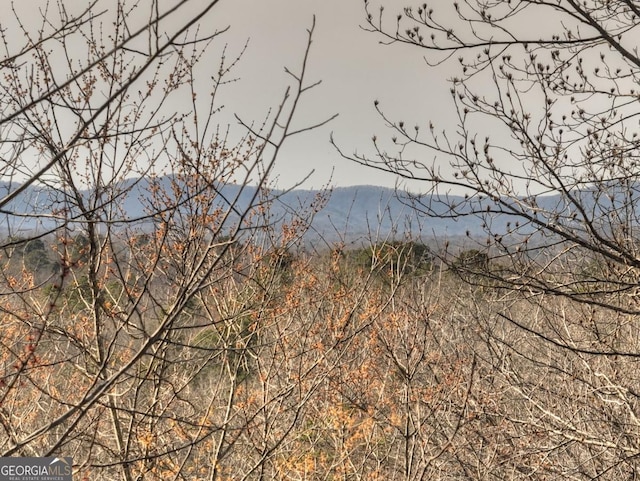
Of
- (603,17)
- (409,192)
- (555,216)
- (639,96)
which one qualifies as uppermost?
(603,17)

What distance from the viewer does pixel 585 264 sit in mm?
4133

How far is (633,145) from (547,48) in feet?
2.79

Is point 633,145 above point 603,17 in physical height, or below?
below

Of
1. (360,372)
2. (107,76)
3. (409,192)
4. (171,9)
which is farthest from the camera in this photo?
(360,372)

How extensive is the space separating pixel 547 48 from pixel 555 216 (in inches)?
47.3

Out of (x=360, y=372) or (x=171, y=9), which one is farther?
(x=360, y=372)

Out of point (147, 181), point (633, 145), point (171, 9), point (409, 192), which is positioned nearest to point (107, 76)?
point (147, 181)

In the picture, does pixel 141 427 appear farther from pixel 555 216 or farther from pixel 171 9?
pixel 171 9

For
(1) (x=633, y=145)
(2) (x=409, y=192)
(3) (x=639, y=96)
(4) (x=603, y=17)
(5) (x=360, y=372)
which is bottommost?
(5) (x=360, y=372)

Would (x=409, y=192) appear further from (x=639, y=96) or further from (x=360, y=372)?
(x=360, y=372)

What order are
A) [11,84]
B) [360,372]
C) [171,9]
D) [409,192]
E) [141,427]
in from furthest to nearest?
[360,372], [141,427], [409,192], [11,84], [171,9]

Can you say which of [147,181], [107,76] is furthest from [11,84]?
[147,181]

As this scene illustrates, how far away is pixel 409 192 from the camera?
11.5ft

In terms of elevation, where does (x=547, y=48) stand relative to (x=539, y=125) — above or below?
above
